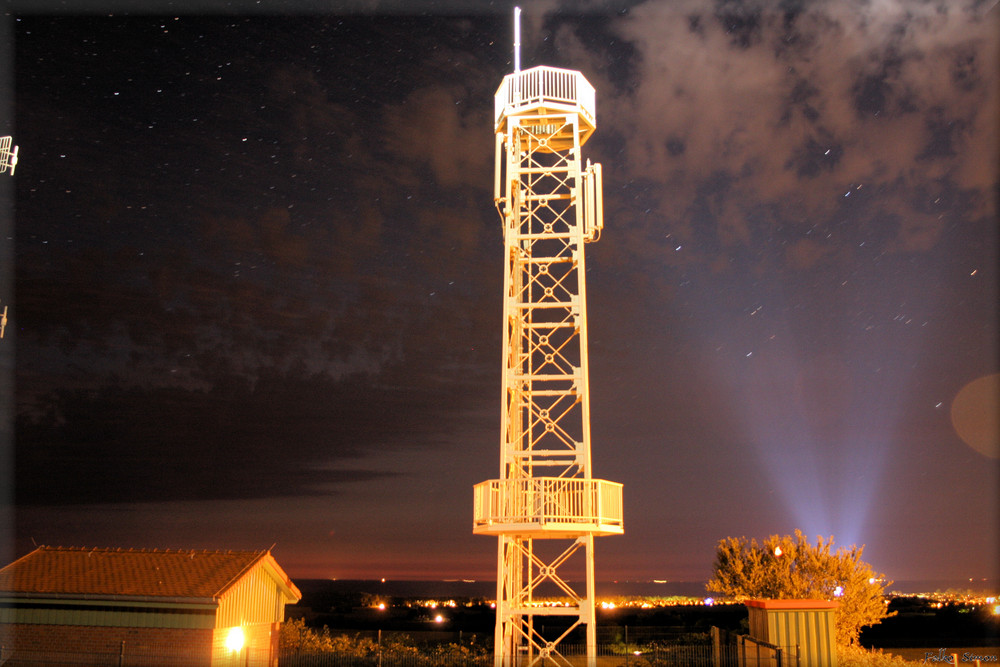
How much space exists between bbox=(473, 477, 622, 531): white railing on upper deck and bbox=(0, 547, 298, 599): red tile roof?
261 inches

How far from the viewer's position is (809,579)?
2744 cm

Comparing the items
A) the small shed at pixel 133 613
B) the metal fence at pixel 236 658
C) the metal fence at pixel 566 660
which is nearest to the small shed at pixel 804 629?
the metal fence at pixel 236 658

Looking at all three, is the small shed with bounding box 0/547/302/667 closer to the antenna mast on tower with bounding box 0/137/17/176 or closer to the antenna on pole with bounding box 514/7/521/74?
the antenna mast on tower with bounding box 0/137/17/176

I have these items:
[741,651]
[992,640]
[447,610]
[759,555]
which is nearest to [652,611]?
[447,610]

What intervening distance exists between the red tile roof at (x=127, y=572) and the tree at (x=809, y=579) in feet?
51.3

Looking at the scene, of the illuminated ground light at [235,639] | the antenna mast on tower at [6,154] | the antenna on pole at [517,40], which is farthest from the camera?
the antenna on pole at [517,40]

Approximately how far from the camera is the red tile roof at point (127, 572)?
19234 mm

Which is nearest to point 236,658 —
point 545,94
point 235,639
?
point 235,639

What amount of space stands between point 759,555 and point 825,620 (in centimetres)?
1142

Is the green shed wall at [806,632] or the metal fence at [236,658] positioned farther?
the metal fence at [236,658]

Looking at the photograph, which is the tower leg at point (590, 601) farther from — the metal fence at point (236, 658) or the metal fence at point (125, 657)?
the metal fence at point (125, 657)

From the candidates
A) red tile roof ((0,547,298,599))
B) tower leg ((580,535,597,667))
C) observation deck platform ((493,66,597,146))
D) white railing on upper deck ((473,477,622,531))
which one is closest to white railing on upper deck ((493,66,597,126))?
observation deck platform ((493,66,597,146))

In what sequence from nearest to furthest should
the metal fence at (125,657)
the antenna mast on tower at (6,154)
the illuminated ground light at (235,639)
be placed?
the metal fence at (125,657), the illuminated ground light at (235,639), the antenna mast on tower at (6,154)

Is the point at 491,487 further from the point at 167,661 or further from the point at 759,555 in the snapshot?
the point at 759,555
